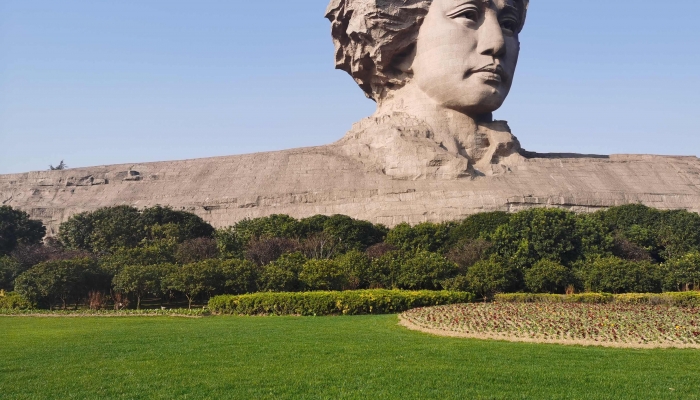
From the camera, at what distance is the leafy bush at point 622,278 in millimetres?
21578

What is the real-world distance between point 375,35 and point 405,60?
2.24 metres

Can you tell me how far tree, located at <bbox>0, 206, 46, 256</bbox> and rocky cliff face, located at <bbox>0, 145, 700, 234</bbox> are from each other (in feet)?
7.64

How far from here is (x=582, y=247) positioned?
82.6 feet

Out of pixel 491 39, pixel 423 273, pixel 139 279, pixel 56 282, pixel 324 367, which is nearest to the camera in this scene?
pixel 324 367

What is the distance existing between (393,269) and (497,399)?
1441 centimetres

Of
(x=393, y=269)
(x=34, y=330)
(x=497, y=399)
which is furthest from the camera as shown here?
(x=393, y=269)

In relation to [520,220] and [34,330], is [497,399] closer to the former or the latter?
[34,330]

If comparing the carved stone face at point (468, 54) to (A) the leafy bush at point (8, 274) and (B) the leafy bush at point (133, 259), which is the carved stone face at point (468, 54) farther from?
(A) the leafy bush at point (8, 274)

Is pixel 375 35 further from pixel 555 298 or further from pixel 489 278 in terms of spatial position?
pixel 555 298

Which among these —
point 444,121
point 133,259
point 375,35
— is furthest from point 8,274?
point 444,121

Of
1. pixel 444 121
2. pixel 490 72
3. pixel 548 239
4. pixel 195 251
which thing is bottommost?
pixel 195 251

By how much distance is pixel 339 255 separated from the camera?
2483 centimetres

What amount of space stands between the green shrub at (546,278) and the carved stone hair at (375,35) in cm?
1911

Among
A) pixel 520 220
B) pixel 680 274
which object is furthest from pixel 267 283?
pixel 680 274
